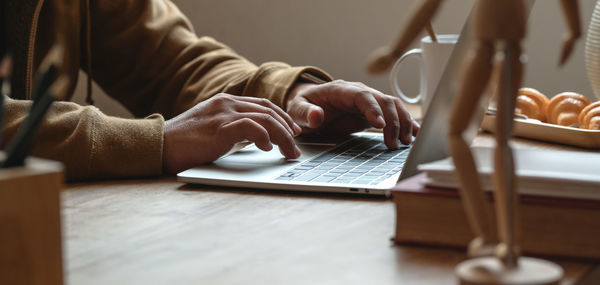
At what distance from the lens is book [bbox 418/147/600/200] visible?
52 cm

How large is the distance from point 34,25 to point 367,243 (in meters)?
0.79

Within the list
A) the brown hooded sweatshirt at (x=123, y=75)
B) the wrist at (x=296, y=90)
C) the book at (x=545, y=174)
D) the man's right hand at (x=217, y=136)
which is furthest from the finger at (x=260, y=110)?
the book at (x=545, y=174)

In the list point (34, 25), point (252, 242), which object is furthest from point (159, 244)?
point (34, 25)

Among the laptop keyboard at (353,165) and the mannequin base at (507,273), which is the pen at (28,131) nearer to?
the mannequin base at (507,273)

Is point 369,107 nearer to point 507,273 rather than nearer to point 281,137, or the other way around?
point 281,137

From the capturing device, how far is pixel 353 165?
88 centimetres

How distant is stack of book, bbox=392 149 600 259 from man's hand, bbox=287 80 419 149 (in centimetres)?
44

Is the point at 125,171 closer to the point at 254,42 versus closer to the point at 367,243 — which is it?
the point at 367,243

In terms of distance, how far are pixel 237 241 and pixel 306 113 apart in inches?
21.6

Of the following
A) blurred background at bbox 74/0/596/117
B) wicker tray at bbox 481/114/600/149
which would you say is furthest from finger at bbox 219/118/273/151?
blurred background at bbox 74/0/596/117

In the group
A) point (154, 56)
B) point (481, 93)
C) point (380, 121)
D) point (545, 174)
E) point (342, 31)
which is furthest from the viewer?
point (342, 31)

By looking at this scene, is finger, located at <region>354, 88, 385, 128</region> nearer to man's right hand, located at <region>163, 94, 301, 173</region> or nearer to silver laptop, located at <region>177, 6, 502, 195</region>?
silver laptop, located at <region>177, 6, 502, 195</region>

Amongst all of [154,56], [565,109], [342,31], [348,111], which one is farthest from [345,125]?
[342,31]

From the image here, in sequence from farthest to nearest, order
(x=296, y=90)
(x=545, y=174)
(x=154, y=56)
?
1. (x=154, y=56)
2. (x=296, y=90)
3. (x=545, y=174)
